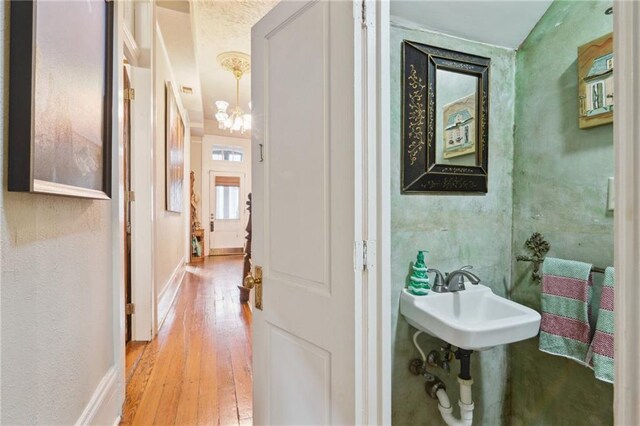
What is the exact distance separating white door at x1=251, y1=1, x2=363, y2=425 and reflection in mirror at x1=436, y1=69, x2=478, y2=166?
0.73m

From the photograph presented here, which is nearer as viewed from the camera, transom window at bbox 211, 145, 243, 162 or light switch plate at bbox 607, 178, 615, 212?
light switch plate at bbox 607, 178, 615, 212

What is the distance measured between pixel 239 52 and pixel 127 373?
356cm

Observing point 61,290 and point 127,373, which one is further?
point 127,373

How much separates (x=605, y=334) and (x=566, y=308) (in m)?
0.16

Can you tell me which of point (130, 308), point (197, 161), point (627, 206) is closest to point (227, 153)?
point (197, 161)

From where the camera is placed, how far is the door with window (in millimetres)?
7426

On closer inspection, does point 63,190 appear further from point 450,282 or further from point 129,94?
point 129,94

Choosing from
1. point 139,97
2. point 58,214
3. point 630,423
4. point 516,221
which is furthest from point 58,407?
point 139,97

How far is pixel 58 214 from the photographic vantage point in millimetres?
1049

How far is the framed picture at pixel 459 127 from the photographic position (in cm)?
151

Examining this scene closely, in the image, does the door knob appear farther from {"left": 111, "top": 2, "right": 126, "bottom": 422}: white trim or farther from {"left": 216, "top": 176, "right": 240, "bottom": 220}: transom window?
{"left": 216, "top": 176, "right": 240, "bottom": 220}: transom window

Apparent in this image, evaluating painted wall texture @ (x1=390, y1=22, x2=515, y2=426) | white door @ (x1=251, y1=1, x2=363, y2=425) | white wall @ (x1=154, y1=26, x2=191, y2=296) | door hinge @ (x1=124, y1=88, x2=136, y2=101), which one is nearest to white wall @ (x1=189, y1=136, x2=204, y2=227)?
white wall @ (x1=154, y1=26, x2=191, y2=296)

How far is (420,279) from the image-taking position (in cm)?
139

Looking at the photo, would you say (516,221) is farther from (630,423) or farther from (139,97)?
(139,97)
